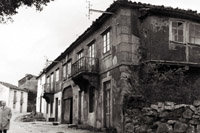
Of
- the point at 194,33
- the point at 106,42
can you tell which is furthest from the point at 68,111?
the point at 194,33

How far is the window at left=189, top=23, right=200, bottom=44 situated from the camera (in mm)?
17875

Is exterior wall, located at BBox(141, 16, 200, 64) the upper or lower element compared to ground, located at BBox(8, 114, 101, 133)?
upper

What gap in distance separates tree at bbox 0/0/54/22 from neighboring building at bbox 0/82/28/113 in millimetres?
50041

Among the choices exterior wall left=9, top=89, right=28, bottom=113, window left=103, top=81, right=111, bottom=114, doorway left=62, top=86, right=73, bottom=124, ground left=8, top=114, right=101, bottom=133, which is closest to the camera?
window left=103, top=81, right=111, bottom=114

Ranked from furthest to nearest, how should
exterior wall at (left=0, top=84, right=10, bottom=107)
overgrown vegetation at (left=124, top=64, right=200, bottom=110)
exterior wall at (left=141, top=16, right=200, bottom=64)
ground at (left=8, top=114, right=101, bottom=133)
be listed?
exterior wall at (left=0, top=84, right=10, bottom=107) < ground at (left=8, top=114, right=101, bottom=133) < exterior wall at (left=141, top=16, right=200, bottom=64) < overgrown vegetation at (left=124, top=64, right=200, bottom=110)

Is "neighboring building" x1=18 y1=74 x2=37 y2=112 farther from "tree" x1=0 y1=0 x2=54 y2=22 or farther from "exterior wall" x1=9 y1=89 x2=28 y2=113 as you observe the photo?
"tree" x1=0 y1=0 x2=54 y2=22

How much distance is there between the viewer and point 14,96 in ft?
203

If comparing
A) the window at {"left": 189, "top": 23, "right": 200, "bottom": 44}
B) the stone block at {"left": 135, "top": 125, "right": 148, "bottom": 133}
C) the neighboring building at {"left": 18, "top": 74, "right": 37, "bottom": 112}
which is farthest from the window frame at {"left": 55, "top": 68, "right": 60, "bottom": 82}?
the neighboring building at {"left": 18, "top": 74, "right": 37, "bottom": 112}

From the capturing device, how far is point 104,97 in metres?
19.4

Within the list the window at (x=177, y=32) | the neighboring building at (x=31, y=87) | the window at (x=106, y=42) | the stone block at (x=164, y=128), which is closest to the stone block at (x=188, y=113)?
the stone block at (x=164, y=128)

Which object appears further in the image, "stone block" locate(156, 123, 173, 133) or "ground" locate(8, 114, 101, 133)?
"ground" locate(8, 114, 101, 133)

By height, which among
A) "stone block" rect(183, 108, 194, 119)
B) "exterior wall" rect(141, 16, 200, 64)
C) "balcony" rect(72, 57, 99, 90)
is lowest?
"stone block" rect(183, 108, 194, 119)

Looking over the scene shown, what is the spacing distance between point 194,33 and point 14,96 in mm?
49403

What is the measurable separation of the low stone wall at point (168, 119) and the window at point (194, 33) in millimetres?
5126
